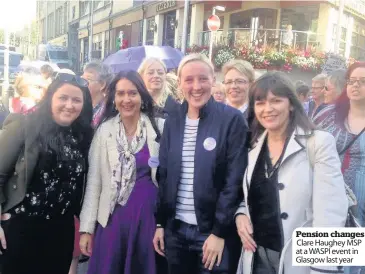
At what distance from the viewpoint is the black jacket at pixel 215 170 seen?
5.37ft

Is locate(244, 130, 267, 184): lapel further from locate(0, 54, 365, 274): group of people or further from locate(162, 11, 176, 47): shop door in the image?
locate(162, 11, 176, 47): shop door

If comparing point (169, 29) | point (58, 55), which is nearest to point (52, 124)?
point (58, 55)

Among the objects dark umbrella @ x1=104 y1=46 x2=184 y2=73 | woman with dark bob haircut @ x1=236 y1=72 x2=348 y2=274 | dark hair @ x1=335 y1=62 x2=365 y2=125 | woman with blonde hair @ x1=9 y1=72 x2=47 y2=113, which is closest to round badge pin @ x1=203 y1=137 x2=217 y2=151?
woman with dark bob haircut @ x1=236 y1=72 x2=348 y2=274

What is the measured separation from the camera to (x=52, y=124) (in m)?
1.90

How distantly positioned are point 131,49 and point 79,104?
371 cm

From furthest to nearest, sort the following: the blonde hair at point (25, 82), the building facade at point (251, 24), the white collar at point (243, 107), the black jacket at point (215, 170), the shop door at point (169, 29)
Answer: the shop door at point (169, 29)
the building facade at point (251, 24)
the blonde hair at point (25, 82)
the white collar at point (243, 107)
the black jacket at point (215, 170)

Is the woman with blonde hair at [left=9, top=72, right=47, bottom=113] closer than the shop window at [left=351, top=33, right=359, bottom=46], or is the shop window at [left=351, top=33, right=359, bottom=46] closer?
the woman with blonde hair at [left=9, top=72, right=47, bottom=113]

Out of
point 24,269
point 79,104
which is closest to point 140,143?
point 79,104

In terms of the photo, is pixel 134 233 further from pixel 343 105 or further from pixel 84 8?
pixel 84 8

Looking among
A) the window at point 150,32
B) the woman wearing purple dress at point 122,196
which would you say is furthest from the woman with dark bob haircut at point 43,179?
the window at point 150,32

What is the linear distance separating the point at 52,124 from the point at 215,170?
833 mm

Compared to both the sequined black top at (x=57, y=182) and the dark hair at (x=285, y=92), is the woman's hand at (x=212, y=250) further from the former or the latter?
the sequined black top at (x=57, y=182)

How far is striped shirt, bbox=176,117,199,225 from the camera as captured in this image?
5.58ft

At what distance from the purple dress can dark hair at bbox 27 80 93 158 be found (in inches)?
12.9
